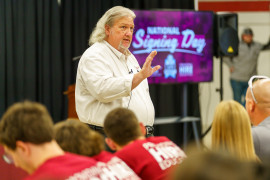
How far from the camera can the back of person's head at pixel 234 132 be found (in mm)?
1821

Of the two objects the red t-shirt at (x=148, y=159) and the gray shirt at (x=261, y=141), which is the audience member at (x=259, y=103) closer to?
the gray shirt at (x=261, y=141)

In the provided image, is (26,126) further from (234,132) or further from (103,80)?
(103,80)

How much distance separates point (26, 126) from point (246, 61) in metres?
5.92

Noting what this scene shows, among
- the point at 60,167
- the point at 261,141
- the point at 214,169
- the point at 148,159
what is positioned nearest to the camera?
the point at 214,169

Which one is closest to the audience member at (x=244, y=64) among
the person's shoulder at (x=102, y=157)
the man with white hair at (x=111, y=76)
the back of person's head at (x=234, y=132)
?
the man with white hair at (x=111, y=76)

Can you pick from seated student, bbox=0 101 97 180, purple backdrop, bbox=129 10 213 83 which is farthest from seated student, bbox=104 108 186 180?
purple backdrop, bbox=129 10 213 83

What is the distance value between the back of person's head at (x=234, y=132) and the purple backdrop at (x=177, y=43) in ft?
10.8

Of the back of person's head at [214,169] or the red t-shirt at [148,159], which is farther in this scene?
the red t-shirt at [148,159]

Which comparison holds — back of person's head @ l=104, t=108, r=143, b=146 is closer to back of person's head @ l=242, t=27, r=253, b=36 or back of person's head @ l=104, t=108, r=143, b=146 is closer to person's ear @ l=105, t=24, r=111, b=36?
person's ear @ l=105, t=24, r=111, b=36

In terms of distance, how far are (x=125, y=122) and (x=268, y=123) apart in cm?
83

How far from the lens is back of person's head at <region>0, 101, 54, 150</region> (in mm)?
1347

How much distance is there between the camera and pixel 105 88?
8.48ft

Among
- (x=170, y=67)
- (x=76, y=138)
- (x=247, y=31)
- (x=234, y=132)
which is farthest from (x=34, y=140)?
(x=247, y=31)

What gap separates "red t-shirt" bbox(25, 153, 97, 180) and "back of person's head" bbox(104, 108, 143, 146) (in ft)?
1.49
